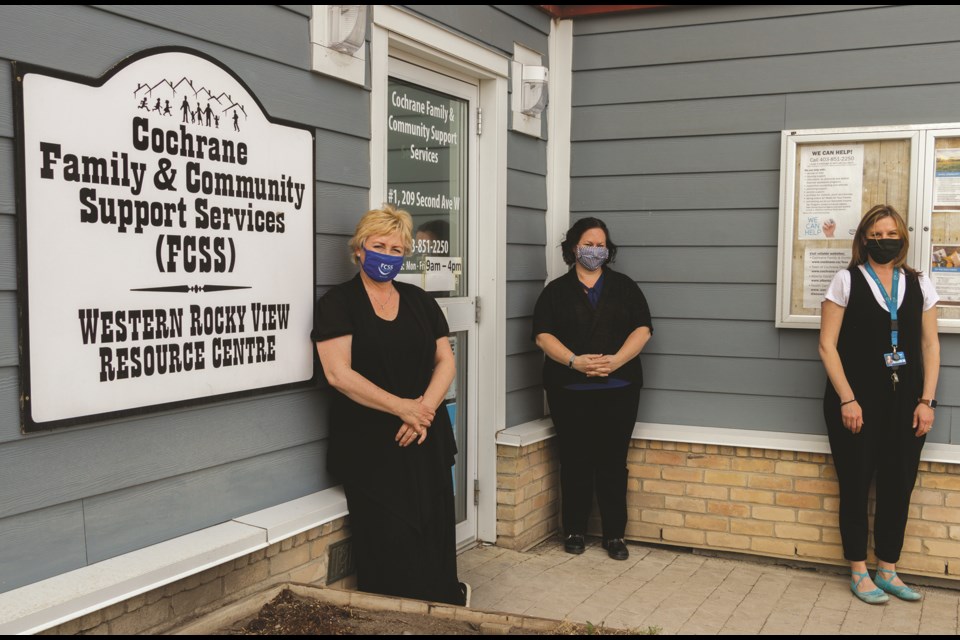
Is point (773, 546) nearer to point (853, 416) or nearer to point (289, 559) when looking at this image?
point (853, 416)

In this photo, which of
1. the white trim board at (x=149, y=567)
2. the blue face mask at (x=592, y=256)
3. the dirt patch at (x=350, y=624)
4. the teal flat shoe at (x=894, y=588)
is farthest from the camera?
the blue face mask at (x=592, y=256)

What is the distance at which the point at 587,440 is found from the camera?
15.4ft

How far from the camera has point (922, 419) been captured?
13.3 feet

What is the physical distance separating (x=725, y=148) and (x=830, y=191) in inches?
22.4

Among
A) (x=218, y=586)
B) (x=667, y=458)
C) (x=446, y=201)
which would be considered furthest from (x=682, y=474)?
(x=218, y=586)

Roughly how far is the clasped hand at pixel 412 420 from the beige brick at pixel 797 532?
215 cm

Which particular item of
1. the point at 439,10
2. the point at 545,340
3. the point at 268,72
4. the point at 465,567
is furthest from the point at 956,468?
the point at 268,72

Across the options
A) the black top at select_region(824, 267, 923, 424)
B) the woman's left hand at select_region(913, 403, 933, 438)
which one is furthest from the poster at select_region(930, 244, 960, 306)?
the woman's left hand at select_region(913, 403, 933, 438)

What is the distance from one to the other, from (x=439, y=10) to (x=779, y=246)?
79.1 inches

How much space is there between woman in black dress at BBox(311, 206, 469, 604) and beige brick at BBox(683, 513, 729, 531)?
1740 mm

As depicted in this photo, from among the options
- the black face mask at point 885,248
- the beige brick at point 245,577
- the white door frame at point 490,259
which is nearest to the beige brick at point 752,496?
the white door frame at point 490,259

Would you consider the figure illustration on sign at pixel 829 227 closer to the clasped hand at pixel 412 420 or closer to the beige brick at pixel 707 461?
the beige brick at pixel 707 461

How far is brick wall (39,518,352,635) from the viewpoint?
101 inches

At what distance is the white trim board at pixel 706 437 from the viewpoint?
4551mm
